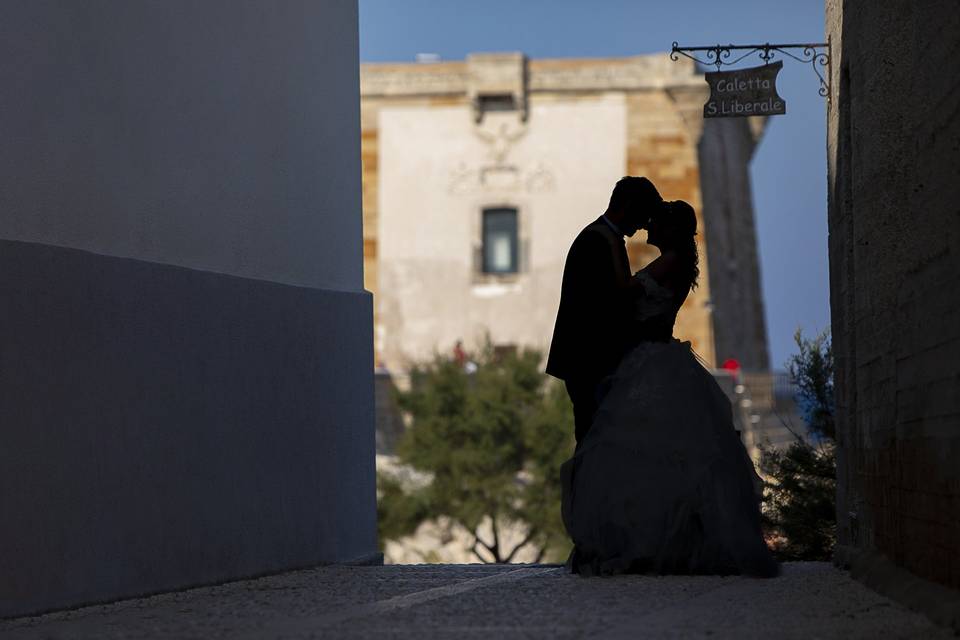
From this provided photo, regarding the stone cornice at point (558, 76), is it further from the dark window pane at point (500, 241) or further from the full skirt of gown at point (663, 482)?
the full skirt of gown at point (663, 482)

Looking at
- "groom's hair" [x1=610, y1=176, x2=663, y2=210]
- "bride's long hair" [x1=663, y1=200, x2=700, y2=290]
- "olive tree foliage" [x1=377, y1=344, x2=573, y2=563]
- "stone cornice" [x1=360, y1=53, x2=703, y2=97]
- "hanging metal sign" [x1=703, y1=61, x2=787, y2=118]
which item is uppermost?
"stone cornice" [x1=360, y1=53, x2=703, y2=97]

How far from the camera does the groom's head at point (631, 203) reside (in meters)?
8.53

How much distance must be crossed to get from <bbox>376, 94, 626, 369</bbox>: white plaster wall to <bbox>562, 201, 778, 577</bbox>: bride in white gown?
30.4 metres

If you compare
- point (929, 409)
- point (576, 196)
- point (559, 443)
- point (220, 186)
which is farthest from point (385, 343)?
point (929, 409)

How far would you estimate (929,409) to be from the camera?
623cm

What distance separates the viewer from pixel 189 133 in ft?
28.5

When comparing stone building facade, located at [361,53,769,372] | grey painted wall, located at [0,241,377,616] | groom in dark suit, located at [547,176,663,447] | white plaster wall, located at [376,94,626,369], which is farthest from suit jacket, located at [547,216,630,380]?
white plaster wall, located at [376,94,626,369]

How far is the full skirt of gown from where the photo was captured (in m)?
8.18

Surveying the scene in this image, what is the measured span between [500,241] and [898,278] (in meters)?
33.7

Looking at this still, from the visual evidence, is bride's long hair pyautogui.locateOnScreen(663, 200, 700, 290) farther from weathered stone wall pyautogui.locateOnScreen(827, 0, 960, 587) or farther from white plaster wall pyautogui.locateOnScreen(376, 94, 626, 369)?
white plaster wall pyautogui.locateOnScreen(376, 94, 626, 369)

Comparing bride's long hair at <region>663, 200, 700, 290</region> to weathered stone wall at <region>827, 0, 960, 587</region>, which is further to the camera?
bride's long hair at <region>663, 200, 700, 290</region>

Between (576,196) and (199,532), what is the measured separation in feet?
104

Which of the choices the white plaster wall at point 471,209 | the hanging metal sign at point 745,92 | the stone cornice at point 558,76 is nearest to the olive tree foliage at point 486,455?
the white plaster wall at point 471,209

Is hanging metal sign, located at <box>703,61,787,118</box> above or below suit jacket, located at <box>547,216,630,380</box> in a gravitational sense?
above
